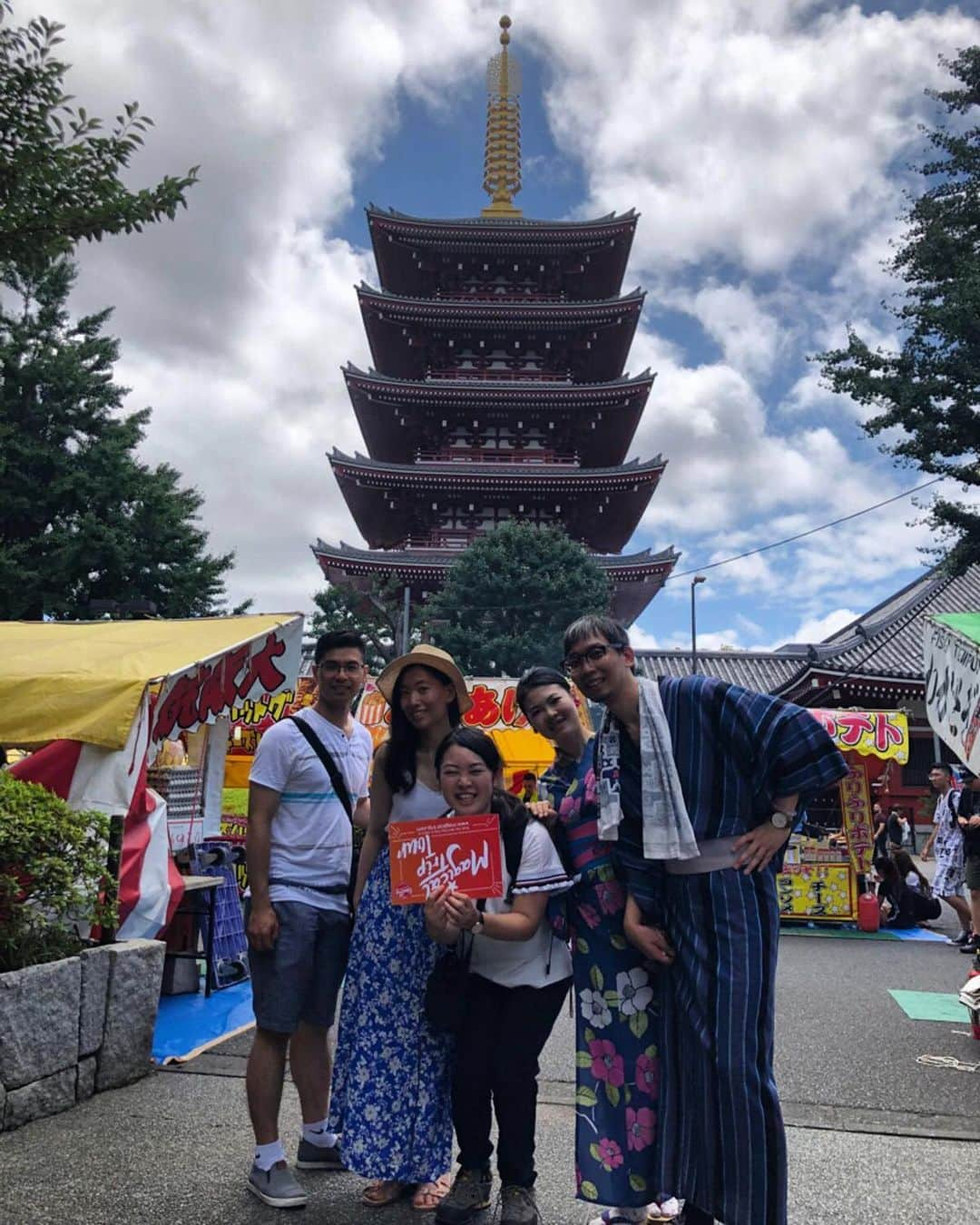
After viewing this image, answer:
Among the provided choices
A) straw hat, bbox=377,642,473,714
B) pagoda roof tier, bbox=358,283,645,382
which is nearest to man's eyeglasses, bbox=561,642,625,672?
straw hat, bbox=377,642,473,714

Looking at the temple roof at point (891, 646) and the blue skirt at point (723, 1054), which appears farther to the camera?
the temple roof at point (891, 646)

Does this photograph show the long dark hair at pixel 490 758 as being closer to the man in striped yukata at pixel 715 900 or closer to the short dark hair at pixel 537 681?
the short dark hair at pixel 537 681

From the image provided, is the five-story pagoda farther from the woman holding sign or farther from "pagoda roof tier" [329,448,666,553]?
the woman holding sign

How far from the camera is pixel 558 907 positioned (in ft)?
8.41

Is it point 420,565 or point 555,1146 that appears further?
point 420,565

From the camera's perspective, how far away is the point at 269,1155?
8.86 ft

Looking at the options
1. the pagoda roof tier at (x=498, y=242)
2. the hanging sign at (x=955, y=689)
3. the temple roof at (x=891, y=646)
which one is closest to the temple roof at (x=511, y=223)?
the pagoda roof tier at (x=498, y=242)

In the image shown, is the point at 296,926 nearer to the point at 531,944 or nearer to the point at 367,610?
the point at 531,944

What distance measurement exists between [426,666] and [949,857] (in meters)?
7.28

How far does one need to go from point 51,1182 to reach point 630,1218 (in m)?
1.70

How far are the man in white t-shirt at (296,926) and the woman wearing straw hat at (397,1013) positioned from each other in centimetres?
14

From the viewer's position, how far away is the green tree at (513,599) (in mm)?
21797

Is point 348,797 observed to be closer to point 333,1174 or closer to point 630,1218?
point 333,1174

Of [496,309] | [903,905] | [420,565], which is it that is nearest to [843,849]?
[903,905]
